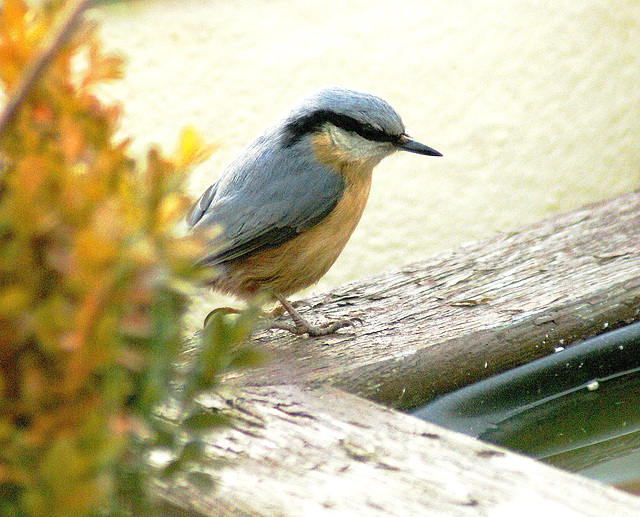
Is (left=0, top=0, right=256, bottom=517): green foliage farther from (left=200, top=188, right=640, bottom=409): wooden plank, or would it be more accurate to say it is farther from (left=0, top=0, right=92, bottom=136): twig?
(left=200, top=188, right=640, bottom=409): wooden plank

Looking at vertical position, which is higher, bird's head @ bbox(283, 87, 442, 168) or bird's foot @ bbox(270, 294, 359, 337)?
bird's head @ bbox(283, 87, 442, 168)

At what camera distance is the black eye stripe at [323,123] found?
2002 mm

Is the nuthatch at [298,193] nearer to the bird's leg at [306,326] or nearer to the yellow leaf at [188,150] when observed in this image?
the bird's leg at [306,326]

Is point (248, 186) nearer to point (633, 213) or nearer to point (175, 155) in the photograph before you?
point (633, 213)

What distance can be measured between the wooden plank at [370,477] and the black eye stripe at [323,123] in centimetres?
85

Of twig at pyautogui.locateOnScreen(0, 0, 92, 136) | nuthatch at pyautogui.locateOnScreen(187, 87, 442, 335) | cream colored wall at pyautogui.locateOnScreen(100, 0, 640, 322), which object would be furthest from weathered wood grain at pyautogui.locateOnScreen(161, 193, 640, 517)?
cream colored wall at pyautogui.locateOnScreen(100, 0, 640, 322)

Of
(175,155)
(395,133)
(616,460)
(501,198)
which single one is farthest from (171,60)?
(175,155)

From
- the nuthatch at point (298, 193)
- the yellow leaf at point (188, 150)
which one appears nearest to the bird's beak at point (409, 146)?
the nuthatch at point (298, 193)

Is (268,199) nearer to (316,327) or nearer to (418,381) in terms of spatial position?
(316,327)

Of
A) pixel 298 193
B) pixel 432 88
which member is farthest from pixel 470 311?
pixel 432 88

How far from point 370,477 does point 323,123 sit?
3.46 feet

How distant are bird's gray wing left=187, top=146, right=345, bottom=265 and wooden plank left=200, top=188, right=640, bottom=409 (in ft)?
0.68

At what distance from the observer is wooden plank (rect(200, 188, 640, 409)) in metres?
1.63

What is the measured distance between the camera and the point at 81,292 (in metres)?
0.72
